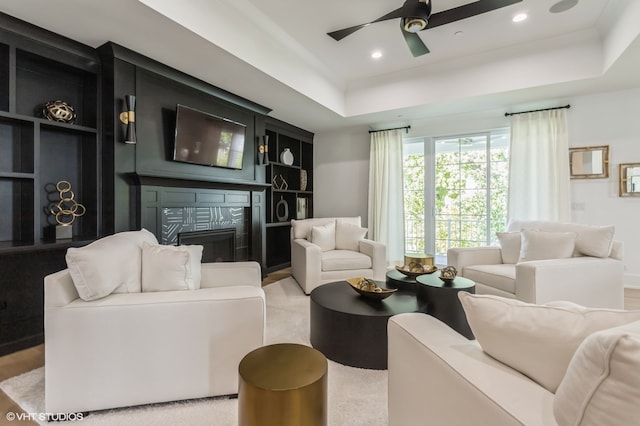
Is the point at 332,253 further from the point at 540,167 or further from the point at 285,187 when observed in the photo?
the point at 540,167

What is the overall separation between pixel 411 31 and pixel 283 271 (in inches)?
145

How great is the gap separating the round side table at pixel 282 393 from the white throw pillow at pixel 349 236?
2.95 meters

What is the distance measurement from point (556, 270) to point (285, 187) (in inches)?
157

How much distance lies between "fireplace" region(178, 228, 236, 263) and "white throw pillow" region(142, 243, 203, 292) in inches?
62.7

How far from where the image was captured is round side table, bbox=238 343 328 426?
3.22ft

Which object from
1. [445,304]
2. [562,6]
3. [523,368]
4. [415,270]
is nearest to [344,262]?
[415,270]

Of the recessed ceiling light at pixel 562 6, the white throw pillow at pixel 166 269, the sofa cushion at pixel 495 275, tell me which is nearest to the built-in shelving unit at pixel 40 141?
the white throw pillow at pixel 166 269

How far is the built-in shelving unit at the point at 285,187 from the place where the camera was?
16.1 ft

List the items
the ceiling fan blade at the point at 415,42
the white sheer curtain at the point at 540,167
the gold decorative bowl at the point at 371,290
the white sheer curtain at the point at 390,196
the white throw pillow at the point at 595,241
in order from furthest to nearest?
the white sheer curtain at the point at 390,196 < the white sheer curtain at the point at 540,167 < the white throw pillow at the point at 595,241 < the ceiling fan blade at the point at 415,42 < the gold decorative bowl at the point at 371,290

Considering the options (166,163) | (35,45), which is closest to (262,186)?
(166,163)

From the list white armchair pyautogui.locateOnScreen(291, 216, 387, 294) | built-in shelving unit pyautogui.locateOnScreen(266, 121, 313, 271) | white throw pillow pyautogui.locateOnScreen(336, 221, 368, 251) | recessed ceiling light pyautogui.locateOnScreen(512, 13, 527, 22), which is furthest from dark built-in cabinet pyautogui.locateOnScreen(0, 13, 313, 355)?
recessed ceiling light pyautogui.locateOnScreen(512, 13, 527, 22)

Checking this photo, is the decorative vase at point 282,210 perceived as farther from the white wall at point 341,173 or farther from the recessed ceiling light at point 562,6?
the recessed ceiling light at point 562,6

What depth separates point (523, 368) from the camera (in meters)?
0.80

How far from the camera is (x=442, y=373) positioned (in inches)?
34.0
